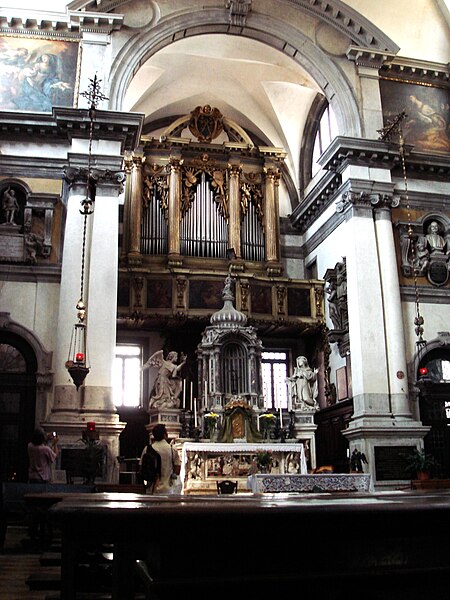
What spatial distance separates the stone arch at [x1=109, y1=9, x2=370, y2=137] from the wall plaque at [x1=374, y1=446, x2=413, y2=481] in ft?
25.6

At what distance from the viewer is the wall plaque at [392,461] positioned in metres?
14.8

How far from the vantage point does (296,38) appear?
17.9 m

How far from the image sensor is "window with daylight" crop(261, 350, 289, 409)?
20.2 meters

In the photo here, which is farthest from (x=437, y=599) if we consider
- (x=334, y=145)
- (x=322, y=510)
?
(x=334, y=145)

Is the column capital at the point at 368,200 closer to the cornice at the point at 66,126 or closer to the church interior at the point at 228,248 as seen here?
the church interior at the point at 228,248

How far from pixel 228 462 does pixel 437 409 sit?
5160 millimetres

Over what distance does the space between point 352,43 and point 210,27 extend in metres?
3.78

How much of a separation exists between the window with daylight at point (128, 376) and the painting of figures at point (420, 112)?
9.55 metres

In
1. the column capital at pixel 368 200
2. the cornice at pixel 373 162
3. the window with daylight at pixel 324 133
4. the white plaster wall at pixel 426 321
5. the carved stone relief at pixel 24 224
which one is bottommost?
the white plaster wall at pixel 426 321

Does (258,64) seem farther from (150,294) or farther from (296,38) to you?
(150,294)

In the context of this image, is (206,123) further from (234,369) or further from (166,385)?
(166,385)

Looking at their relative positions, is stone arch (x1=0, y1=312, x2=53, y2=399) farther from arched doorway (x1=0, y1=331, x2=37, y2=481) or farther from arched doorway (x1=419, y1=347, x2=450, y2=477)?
arched doorway (x1=419, y1=347, x2=450, y2=477)

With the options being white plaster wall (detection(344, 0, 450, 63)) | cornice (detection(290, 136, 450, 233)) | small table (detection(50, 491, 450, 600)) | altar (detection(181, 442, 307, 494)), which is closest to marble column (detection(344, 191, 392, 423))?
cornice (detection(290, 136, 450, 233))

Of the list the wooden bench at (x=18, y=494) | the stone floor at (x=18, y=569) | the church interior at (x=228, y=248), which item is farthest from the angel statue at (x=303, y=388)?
the wooden bench at (x=18, y=494)
